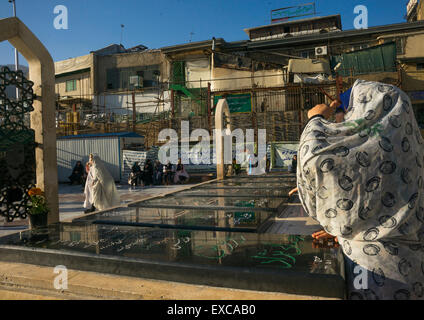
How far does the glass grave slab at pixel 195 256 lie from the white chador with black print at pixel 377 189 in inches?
19.2

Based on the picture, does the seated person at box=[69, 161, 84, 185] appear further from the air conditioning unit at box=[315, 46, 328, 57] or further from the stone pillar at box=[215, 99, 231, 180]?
the air conditioning unit at box=[315, 46, 328, 57]

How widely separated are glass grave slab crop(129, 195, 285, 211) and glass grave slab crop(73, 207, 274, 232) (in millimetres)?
311

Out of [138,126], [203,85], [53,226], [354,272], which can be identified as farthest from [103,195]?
[203,85]

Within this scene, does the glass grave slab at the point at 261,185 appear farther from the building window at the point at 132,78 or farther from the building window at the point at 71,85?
the building window at the point at 71,85

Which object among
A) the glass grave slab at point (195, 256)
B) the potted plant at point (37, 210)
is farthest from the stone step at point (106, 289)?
the potted plant at point (37, 210)

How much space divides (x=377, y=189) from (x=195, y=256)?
79.0 inches

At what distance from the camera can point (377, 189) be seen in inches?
85.0

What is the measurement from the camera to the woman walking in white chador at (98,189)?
813 cm

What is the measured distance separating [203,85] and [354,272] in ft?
79.8

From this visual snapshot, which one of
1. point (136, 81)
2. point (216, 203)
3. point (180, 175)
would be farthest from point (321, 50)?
point (216, 203)

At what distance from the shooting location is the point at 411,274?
214 cm

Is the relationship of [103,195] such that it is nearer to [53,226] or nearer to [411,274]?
[53,226]

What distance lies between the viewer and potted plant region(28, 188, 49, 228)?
5.02 m

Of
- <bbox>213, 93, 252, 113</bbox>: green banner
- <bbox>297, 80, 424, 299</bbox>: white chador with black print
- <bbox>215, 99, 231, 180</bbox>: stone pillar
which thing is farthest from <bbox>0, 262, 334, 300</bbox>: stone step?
<bbox>213, 93, 252, 113</bbox>: green banner
